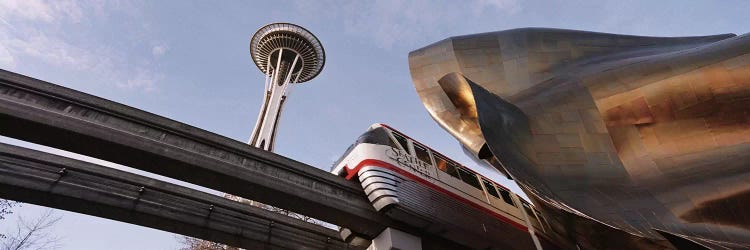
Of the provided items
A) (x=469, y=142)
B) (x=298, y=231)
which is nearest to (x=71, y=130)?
(x=298, y=231)

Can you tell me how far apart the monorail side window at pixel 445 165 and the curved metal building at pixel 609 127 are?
3.81ft

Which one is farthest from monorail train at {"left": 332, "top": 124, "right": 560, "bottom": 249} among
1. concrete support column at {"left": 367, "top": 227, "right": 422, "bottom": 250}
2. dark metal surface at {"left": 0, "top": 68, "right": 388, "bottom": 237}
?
dark metal surface at {"left": 0, "top": 68, "right": 388, "bottom": 237}

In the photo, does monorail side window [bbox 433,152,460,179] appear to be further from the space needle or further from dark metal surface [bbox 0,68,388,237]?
the space needle

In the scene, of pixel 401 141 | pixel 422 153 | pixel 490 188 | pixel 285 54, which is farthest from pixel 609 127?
pixel 285 54

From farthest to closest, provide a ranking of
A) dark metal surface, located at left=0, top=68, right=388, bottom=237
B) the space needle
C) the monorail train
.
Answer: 1. the space needle
2. the monorail train
3. dark metal surface, located at left=0, top=68, right=388, bottom=237

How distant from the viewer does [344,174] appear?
41.0 feet

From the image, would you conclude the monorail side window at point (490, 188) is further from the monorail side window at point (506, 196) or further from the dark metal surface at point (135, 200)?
the dark metal surface at point (135, 200)

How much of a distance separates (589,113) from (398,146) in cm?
549

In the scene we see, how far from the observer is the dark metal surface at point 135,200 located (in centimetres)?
927

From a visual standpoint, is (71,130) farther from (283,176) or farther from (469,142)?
(469,142)

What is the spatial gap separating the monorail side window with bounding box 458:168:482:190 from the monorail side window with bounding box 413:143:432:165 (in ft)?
5.01

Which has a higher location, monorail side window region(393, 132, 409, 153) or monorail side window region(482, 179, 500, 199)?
monorail side window region(393, 132, 409, 153)

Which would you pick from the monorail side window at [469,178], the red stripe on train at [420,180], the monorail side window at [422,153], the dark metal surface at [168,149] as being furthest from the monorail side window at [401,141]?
the dark metal surface at [168,149]

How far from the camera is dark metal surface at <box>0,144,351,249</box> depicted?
9.27 m
